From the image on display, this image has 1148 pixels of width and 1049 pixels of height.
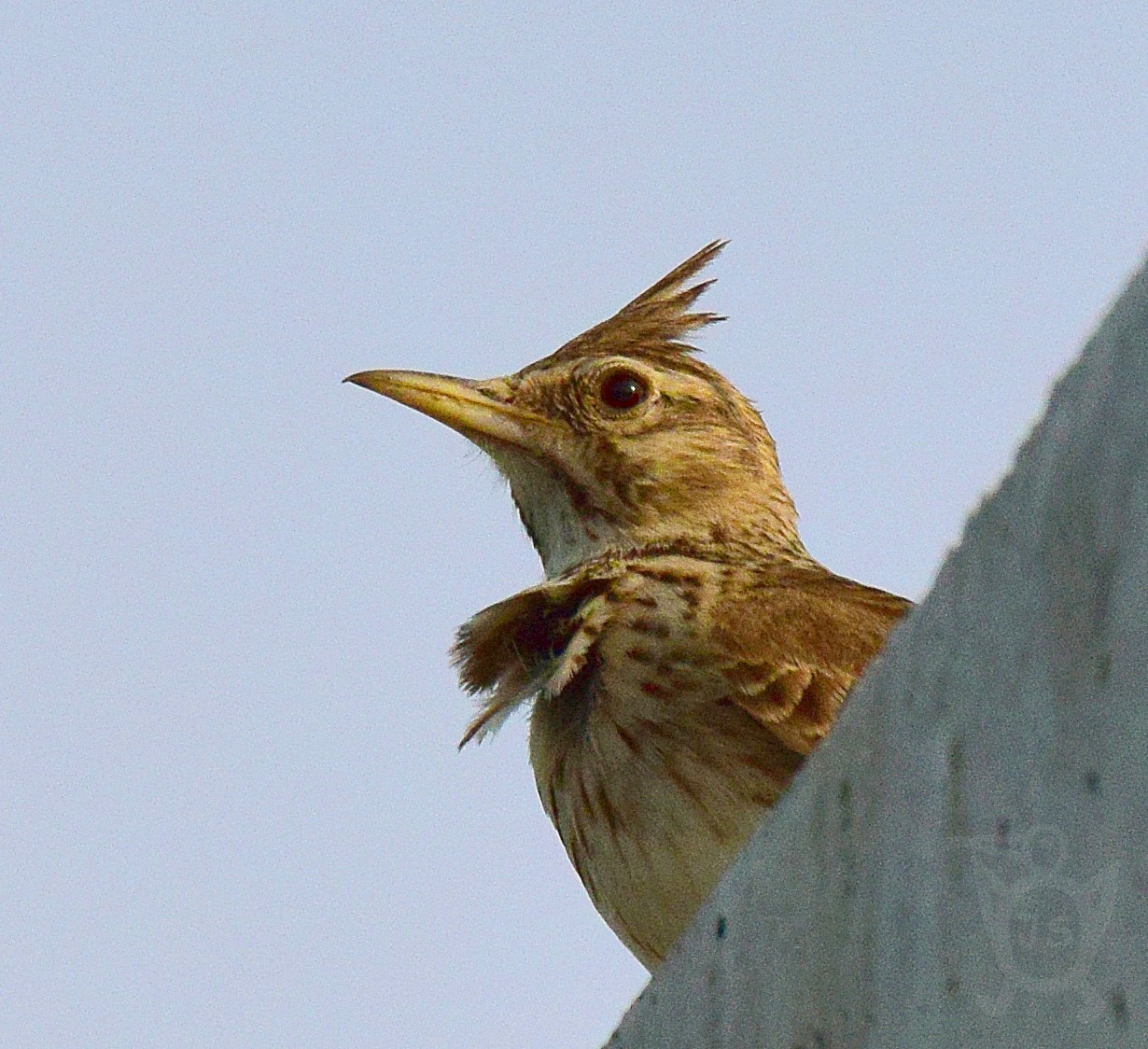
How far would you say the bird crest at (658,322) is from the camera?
691 cm

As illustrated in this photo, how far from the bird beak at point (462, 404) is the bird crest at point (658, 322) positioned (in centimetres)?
32

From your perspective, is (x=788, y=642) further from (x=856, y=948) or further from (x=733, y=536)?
(x=856, y=948)

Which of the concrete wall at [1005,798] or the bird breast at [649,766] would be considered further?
the bird breast at [649,766]

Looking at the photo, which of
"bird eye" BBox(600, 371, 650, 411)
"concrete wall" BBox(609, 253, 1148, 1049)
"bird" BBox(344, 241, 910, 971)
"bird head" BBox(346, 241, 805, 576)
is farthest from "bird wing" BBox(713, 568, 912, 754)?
"concrete wall" BBox(609, 253, 1148, 1049)

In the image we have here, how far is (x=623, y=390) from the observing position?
22.3 ft

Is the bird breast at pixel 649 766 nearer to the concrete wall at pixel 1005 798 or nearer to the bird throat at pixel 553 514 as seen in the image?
the bird throat at pixel 553 514

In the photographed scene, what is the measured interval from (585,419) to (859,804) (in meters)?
4.80

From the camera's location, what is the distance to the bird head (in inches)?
259

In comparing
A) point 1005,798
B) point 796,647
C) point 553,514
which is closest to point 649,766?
point 796,647

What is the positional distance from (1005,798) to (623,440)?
4.97 meters

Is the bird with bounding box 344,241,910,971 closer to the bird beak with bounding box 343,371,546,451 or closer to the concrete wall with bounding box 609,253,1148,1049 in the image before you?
the bird beak with bounding box 343,371,546,451

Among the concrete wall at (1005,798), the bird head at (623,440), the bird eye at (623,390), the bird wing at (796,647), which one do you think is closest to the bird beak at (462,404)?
the bird head at (623,440)

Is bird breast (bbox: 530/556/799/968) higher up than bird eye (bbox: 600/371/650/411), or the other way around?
bird eye (bbox: 600/371/650/411)

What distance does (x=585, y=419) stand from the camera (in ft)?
22.0
